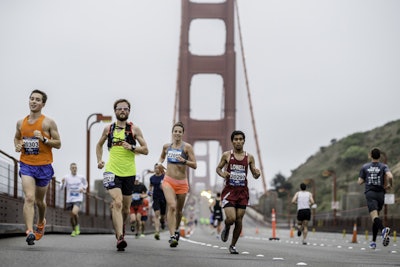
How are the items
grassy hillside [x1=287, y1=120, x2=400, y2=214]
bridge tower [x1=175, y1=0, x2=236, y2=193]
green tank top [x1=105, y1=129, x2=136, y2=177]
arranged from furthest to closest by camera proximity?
grassy hillside [x1=287, y1=120, x2=400, y2=214] → bridge tower [x1=175, y1=0, x2=236, y2=193] → green tank top [x1=105, y1=129, x2=136, y2=177]

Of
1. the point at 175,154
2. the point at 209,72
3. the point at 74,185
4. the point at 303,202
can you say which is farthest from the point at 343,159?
the point at 175,154

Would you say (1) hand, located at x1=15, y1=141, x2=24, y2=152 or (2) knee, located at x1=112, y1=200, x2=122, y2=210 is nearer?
(1) hand, located at x1=15, y1=141, x2=24, y2=152

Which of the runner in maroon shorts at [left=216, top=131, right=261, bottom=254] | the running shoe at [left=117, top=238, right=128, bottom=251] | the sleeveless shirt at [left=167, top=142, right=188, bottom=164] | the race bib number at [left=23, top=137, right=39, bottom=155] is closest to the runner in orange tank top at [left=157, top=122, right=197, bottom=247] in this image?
the sleeveless shirt at [left=167, top=142, right=188, bottom=164]

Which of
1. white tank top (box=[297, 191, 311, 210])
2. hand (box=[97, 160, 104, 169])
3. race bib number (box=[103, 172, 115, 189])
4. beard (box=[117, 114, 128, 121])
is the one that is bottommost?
white tank top (box=[297, 191, 311, 210])

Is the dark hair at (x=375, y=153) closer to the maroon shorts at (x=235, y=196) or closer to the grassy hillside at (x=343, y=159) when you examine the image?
the maroon shorts at (x=235, y=196)

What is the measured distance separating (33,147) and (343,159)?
298 feet

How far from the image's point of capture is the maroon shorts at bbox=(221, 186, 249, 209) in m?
10.5

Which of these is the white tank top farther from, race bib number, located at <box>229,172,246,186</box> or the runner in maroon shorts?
race bib number, located at <box>229,172,246,186</box>

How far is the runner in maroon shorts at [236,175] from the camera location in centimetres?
1044

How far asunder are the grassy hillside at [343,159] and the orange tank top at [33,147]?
2801 inches

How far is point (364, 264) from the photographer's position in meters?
8.79

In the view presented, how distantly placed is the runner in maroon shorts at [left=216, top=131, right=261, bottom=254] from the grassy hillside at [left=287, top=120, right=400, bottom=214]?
6967 cm

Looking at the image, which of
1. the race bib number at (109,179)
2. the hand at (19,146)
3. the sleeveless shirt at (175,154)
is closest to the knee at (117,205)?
the race bib number at (109,179)

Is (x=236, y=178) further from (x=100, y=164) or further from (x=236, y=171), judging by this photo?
(x=100, y=164)
